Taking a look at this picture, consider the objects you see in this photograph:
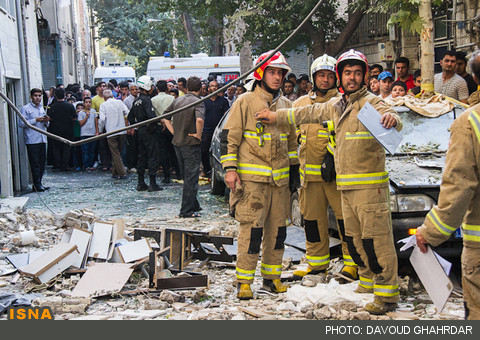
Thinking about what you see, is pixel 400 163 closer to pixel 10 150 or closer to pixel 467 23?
pixel 467 23

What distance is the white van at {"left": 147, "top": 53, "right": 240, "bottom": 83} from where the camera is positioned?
20922 millimetres

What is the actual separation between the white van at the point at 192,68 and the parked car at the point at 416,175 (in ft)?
44.9

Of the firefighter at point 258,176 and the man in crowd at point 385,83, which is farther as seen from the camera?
the man in crowd at point 385,83

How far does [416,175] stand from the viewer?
5996 mm

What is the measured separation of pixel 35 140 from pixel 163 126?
2.61m

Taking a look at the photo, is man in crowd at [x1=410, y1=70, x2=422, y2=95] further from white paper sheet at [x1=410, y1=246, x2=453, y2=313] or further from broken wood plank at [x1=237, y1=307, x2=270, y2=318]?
white paper sheet at [x1=410, y1=246, x2=453, y2=313]

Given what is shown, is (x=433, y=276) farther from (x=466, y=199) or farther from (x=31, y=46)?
(x=31, y=46)

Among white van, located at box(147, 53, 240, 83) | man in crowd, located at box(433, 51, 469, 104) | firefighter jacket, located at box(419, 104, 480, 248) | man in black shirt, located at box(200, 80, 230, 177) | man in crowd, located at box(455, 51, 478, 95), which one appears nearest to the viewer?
firefighter jacket, located at box(419, 104, 480, 248)

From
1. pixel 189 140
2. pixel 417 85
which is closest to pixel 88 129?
pixel 189 140

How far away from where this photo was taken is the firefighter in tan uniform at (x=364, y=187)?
197 inches

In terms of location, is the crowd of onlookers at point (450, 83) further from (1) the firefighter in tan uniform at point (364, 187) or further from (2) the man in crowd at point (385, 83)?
(1) the firefighter in tan uniform at point (364, 187)

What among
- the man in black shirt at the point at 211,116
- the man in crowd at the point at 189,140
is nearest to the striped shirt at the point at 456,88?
the man in crowd at the point at 189,140

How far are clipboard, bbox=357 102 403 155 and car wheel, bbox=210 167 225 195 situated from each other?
20.8ft

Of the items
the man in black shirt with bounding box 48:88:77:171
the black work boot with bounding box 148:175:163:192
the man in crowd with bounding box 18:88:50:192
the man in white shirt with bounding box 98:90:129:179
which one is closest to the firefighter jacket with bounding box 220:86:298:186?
the black work boot with bounding box 148:175:163:192
